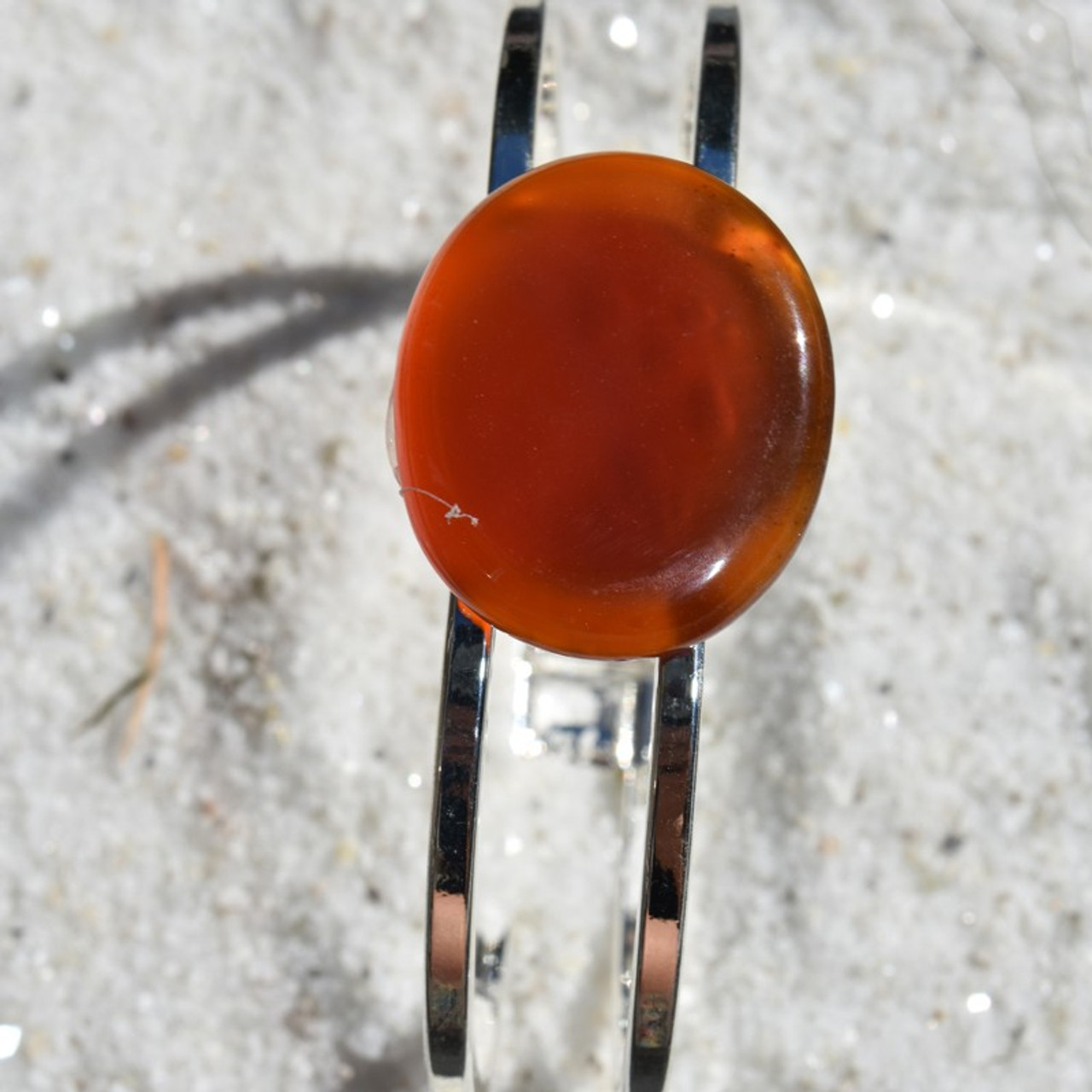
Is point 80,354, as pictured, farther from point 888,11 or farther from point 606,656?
point 888,11

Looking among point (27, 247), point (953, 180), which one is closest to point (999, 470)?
point (953, 180)

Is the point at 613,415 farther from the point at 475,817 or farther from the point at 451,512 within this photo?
the point at 475,817

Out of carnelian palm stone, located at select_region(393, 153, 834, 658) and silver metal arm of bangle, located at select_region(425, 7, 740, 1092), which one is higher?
carnelian palm stone, located at select_region(393, 153, 834, 658)

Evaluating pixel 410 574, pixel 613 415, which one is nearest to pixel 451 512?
pixel 613 415

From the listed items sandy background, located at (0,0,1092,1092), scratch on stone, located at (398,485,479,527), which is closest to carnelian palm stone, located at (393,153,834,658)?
scratch on stone, located at (398,485,479,527)

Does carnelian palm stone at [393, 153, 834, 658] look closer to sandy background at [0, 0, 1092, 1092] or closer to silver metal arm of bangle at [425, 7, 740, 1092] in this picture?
Result: silver metal arm of bangle at [425, 7, 740, 1092]
